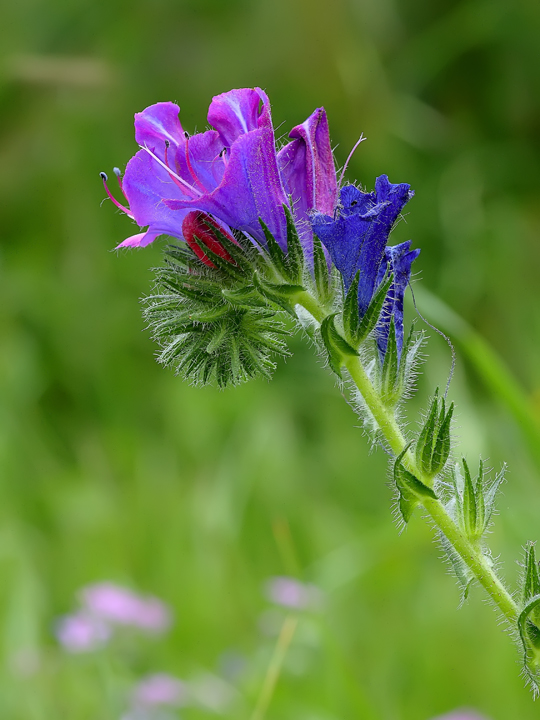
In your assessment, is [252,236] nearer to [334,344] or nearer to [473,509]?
[334,344]

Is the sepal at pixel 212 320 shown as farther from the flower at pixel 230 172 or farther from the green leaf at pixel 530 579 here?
the green leaf at pixel 530 579

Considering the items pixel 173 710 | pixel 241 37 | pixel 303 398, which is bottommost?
pixel 173 710

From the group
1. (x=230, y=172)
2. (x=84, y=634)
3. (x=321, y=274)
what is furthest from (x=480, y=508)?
(x=84, y=634)

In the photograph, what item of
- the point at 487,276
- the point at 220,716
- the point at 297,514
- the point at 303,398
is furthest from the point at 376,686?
the point at 487,276

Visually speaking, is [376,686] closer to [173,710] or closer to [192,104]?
[173,710]

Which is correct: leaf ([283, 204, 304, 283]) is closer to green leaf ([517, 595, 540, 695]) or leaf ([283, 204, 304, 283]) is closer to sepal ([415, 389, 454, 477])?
sepal ([415, 389, 454, 477])

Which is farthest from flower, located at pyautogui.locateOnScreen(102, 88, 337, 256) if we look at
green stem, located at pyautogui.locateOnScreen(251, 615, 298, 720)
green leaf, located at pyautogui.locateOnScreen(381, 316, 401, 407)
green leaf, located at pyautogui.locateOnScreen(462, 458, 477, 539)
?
green stem, located at pyautogui.locateOnScreen(251, 615, 298, 720)
